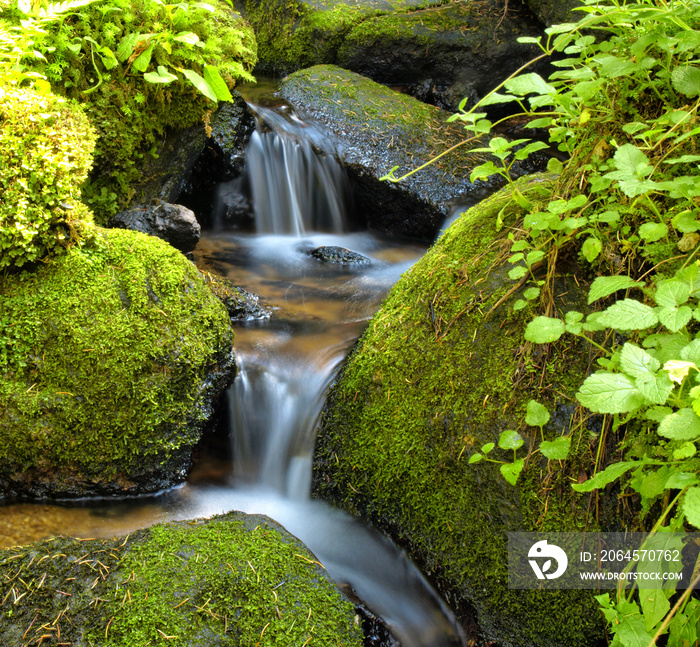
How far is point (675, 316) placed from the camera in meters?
1.72

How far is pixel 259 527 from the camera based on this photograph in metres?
2.66

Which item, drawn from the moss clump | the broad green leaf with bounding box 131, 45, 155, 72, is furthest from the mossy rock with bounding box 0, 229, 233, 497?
the broad green leaf with bounding box 131, 45, 155, 72

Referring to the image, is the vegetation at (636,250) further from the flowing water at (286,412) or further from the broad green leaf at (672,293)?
the flowing water at (286,412)

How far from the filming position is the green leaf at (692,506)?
145 cm

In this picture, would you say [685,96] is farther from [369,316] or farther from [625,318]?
[369,316]

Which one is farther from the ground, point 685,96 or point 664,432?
point 685,96

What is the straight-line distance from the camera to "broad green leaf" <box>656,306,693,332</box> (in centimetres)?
170

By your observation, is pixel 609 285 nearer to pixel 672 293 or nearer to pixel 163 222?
pixel 672 293

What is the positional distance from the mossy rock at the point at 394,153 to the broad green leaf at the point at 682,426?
5252 mm

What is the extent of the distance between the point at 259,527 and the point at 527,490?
1.29 m

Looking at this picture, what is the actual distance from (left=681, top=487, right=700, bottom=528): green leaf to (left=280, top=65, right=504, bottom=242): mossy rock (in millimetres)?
5351

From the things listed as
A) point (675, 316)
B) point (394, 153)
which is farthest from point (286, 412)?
point (394, 153)

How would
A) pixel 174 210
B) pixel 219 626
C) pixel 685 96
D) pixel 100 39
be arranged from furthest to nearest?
pixel 174 210
pixel 100 39
pixel 685 96
pixel 219 626

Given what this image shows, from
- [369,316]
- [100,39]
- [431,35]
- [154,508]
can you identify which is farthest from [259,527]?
[431,35]
